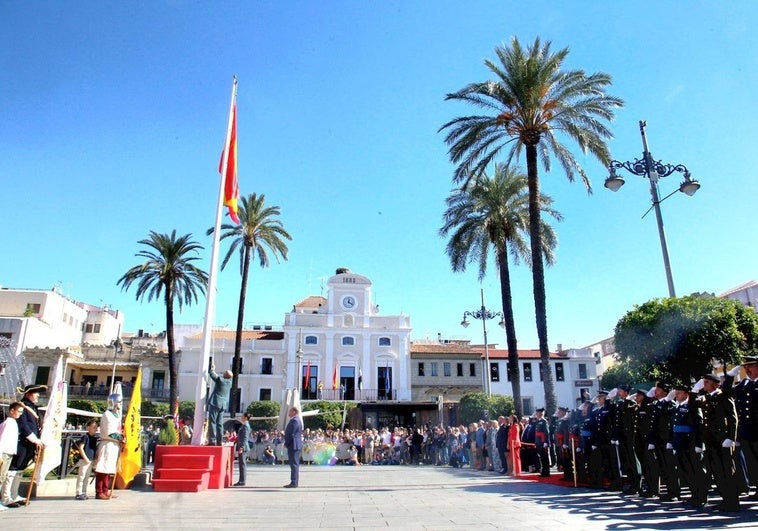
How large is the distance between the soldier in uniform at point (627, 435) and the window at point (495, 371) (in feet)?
132

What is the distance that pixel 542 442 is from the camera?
47.0 ft

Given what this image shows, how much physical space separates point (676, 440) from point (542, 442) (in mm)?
6339

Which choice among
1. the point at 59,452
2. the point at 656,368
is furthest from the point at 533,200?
the point at 59,452

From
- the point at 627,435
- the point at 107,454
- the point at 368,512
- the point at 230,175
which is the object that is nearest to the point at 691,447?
the point at 627,435

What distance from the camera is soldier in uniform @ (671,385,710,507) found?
789 cm

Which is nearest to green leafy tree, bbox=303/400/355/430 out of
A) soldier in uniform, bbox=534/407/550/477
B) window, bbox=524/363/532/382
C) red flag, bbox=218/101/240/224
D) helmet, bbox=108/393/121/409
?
window, bbox=524/363/532/382

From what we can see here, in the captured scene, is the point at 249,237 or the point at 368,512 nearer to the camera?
the point at 368,512

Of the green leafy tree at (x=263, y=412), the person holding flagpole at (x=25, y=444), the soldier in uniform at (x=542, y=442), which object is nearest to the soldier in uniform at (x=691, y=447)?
the soldier in uniform at (x=542, y=442)

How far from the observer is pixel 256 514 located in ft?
24.0

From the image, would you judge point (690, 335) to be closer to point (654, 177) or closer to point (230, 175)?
point (654, 177)

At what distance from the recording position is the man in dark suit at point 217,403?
1144cm

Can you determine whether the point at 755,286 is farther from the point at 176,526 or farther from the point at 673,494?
the point at 176,526

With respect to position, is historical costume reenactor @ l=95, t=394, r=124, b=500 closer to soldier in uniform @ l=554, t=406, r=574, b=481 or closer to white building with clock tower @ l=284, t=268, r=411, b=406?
soldier in uniform @ l=554, t=406, r=574, b=481

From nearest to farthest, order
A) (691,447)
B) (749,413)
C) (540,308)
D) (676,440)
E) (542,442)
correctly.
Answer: (749,413) < (691,447) < (676,440) < (542,442) < (540,308)
